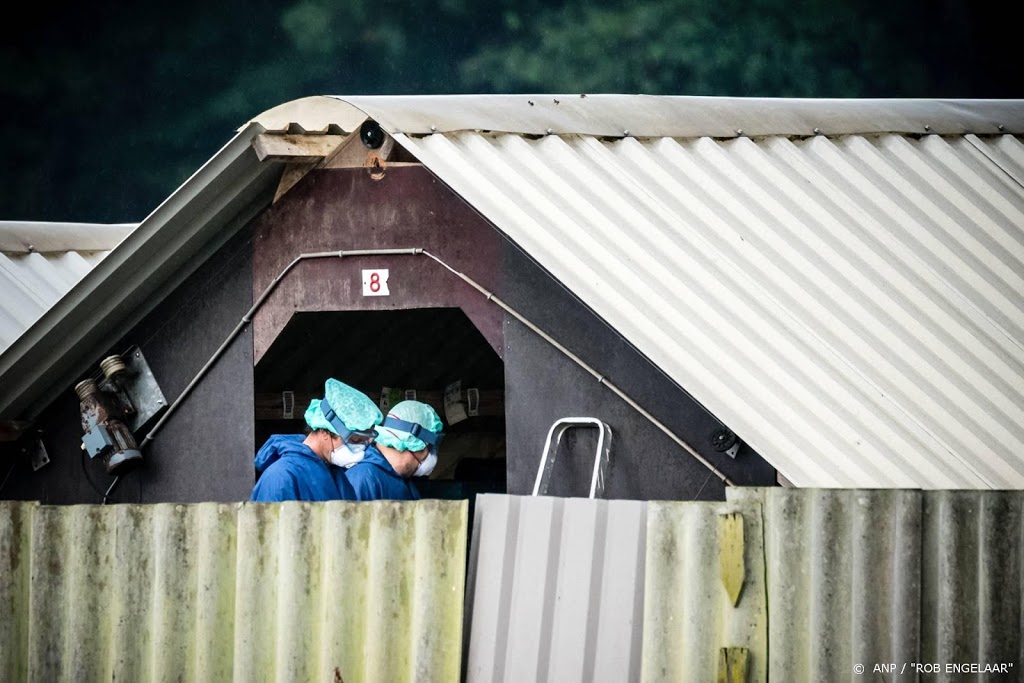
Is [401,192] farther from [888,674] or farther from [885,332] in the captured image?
[888,674]

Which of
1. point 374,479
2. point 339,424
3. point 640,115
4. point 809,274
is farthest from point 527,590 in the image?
point 640,115

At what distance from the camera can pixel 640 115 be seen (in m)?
9.31

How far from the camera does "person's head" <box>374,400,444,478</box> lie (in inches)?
348

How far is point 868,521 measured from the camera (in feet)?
18.6

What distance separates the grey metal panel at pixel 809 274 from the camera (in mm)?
6836

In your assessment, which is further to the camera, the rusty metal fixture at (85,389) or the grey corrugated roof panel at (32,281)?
the grey corrugated roof panel at (32,281)

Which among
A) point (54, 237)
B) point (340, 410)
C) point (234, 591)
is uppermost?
point (54, 237)

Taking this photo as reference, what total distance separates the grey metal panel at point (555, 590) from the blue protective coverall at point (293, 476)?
208cm

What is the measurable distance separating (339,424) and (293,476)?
0.61m

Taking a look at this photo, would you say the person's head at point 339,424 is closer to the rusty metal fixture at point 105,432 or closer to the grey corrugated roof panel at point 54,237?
the rusty metal fixture at point 105,432

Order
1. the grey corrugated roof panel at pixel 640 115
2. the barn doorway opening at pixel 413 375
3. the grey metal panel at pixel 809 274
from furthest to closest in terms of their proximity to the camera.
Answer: the barn doorway opening at pixel 413 375 → the grey corrugated roof panel at pixel 640 115 → the grey metal panel at pixel 809 274

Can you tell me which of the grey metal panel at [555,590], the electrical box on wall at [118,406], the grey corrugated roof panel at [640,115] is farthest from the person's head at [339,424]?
the grey metal panel at [555,590]

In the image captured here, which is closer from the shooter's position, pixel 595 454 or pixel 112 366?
pixel 595 454

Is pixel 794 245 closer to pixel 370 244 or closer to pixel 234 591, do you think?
pixel 370 244
